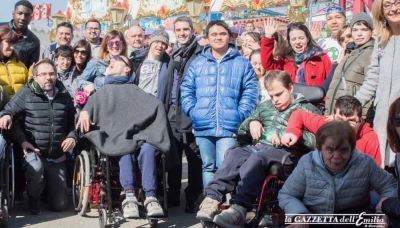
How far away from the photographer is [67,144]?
5684 mm

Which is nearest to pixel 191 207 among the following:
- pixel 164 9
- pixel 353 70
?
pixel 353 70

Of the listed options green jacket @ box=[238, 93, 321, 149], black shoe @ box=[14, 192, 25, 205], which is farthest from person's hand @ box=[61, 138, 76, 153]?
green jacket @ box=[238, 93, 321, 149]

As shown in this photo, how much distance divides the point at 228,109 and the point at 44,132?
6.06 feet

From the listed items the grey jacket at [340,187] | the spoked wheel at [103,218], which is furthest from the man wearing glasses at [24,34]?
the grey jacket at [340,187]

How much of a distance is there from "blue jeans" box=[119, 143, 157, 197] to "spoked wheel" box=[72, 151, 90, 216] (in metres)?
0.44

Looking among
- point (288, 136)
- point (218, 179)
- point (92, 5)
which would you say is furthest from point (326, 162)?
point (92, 5)

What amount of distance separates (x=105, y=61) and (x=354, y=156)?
11.4 feet

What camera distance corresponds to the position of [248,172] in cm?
427

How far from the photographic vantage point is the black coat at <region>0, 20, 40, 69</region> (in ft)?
22.7

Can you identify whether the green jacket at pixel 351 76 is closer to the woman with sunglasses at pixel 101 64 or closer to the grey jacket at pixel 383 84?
the grey jacket at pixel 383 84

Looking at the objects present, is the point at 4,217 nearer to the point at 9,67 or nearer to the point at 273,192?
the point at 9,67

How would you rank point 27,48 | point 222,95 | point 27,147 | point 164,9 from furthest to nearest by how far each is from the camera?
point 164,9
point 27,48
point 27,147
point 222,95

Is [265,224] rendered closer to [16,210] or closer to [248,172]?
[248,172]

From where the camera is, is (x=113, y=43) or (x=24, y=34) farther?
(x=24, y=34)
